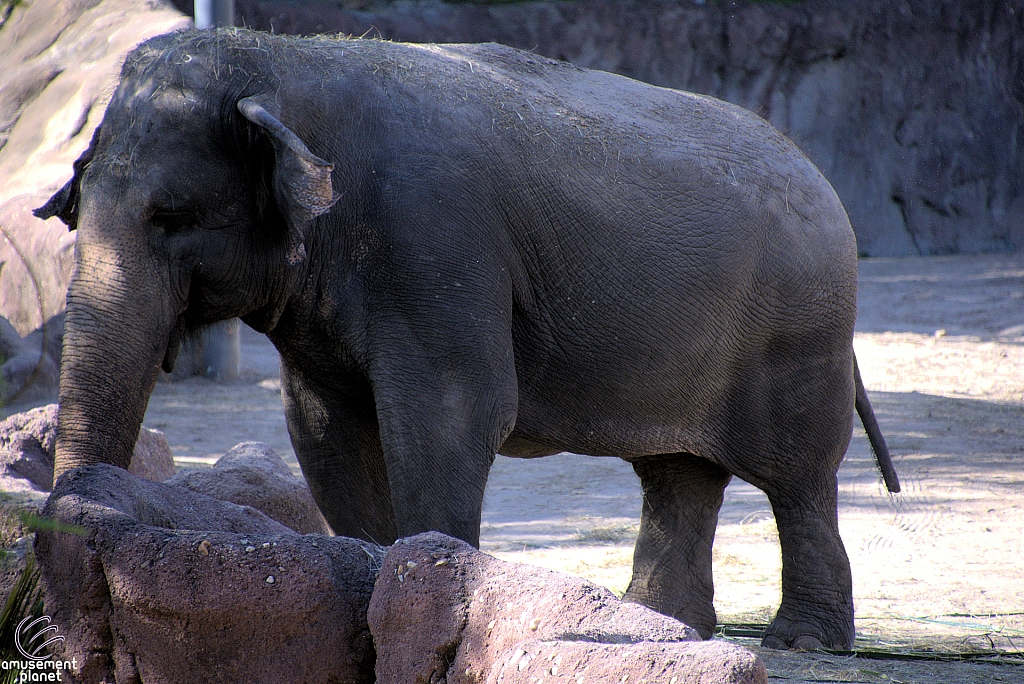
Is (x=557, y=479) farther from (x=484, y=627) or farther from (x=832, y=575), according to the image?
(x=484, y=627)

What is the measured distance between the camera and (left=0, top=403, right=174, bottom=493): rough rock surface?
3.81 metres

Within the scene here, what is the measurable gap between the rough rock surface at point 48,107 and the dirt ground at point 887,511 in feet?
4.63

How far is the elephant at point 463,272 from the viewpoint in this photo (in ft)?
9.54

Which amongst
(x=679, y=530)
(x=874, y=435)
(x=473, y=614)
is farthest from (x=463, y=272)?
(x=874, y=435)

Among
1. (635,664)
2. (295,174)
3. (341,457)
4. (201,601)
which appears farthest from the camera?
(341,457)

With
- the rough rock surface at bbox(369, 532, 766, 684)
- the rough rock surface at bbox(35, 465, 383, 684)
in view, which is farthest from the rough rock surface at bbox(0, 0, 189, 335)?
the rough rock surface at bbox(369, 532, 766, 684)

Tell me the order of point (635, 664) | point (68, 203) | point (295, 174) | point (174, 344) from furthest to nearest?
point (68, 203), point (174, 344), point (295, 174), point (635, 664)

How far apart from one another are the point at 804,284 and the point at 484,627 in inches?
78.4

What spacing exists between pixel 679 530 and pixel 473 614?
212 cm

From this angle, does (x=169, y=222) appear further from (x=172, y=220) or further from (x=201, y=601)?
(x=201, y=601)

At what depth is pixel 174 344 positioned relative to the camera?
306 centimetres

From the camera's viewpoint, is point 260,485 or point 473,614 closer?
point 473,614

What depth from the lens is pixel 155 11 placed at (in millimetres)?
10609

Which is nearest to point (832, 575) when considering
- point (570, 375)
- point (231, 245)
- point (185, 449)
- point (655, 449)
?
point (655, 449)
